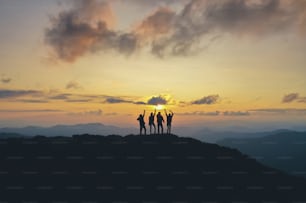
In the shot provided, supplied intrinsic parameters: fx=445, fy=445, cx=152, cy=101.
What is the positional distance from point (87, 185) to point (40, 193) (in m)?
4.50

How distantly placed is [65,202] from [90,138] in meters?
15.7

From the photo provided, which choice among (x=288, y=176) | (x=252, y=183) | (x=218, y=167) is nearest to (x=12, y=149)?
(x=218, y=167)

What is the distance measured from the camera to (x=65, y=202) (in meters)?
39.3

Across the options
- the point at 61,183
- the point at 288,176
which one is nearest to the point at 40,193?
the point at 61,183

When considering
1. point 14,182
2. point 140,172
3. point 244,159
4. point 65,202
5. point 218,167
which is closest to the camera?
point 65,202

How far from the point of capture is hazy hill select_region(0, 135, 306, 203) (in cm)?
4238

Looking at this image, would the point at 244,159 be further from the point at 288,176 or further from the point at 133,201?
the point at 133,201

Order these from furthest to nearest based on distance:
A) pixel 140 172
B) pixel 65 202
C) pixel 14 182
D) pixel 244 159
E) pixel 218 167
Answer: pixel 244 159, pixel 218 167, pixel 140 172, pixel 14 182, pixel 65 202

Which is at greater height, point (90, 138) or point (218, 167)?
point (90, 138)

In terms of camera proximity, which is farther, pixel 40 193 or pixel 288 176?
pixel 288 176

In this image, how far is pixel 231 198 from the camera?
145ft

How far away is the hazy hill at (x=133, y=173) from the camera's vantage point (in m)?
42.4

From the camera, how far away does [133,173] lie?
155ft

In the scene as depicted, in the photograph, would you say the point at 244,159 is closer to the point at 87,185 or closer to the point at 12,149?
the point at 87,185
